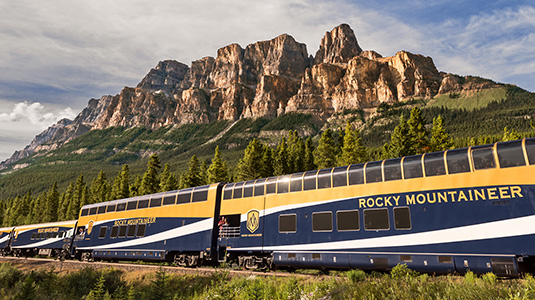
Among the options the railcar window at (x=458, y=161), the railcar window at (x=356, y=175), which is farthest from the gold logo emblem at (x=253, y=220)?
the railcar window at (x=458, y=161)

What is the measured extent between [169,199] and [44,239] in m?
26.5

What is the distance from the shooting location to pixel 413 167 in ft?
54.0

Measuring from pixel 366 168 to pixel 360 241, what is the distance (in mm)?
4115

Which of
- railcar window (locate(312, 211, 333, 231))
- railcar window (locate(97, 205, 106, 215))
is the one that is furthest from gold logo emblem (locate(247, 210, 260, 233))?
railcar window (locate(97, 205, 106, 215))

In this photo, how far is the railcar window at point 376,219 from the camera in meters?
16.7

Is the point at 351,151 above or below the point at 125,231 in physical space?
above

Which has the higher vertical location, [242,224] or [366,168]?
[366,168]

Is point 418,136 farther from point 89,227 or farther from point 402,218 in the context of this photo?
point 89,227

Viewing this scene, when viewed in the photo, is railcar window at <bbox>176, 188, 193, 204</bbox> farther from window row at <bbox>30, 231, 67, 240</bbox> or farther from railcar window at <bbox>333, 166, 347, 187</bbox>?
window row at <bbox>30, 231, 67, 240</bbox>

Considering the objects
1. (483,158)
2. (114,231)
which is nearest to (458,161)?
(483,158)

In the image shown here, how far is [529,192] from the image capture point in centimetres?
1319

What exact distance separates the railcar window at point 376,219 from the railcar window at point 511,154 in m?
5.77

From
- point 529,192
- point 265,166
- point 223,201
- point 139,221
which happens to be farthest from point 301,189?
point 265,166

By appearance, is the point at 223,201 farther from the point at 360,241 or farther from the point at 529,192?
the point at 529,192
